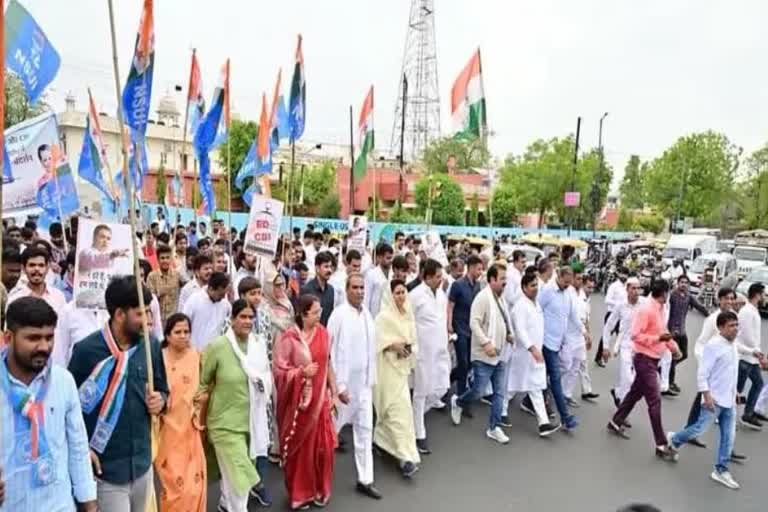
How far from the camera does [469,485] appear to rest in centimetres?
527

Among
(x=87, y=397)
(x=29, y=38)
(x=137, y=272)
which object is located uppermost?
(x=29, y=38)

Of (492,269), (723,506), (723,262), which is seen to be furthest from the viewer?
(723,262)

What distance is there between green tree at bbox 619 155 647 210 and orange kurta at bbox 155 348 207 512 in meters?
85.3

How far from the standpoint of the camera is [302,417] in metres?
4.63

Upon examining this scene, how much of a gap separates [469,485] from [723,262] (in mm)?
19860

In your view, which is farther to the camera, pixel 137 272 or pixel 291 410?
pixel 291 410

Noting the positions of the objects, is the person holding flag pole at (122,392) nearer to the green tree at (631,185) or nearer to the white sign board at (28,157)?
the white sign board at (28,157)

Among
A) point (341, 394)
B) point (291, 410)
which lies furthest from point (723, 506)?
point (291, 410)

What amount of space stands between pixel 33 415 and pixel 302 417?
2.48 meters

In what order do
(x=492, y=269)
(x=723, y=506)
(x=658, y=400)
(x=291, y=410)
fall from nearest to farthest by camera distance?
(x=291, y=410) → (x=723, y=506) → (x=658, y=400) → (x=492, y=269)

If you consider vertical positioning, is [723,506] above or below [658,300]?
below

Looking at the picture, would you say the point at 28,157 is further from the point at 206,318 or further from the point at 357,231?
the point at 357,231

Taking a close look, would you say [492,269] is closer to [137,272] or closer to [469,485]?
[469,485]

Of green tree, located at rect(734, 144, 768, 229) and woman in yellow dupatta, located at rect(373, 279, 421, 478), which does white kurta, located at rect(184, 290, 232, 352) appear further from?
green tree, located at rect(734, 144, 768, 229)
